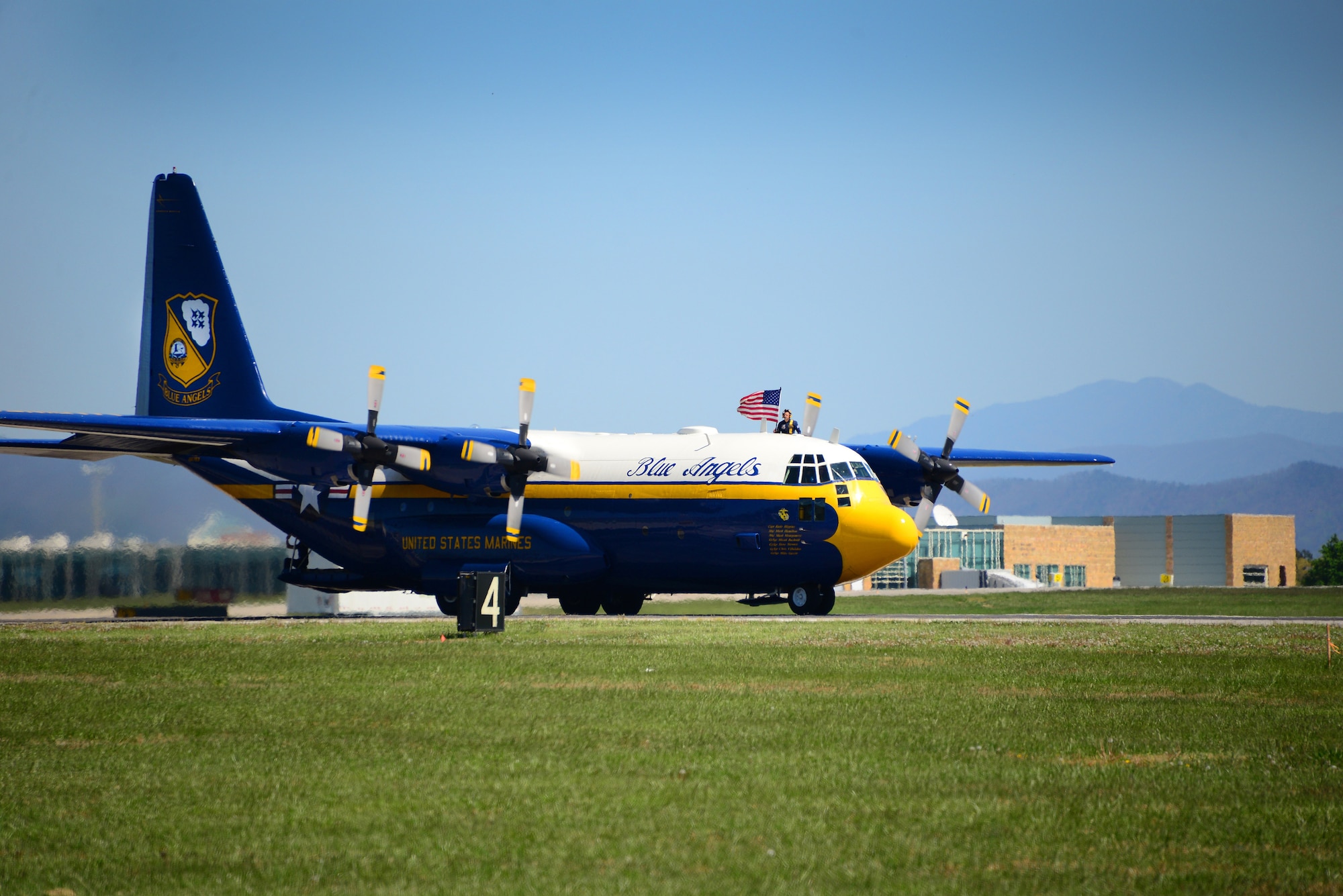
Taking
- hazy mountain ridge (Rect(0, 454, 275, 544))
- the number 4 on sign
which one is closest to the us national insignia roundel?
hazy mountain ridge (Rect(0, 454, 275, 544))

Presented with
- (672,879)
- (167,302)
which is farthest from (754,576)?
(672,879)

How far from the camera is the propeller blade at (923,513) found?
35031 mm

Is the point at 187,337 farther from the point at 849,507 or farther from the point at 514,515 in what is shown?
the point at 849,507

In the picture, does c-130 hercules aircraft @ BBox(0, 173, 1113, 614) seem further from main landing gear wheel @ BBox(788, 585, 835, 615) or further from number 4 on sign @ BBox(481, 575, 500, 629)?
number 4 on sign @ BBox(481, 575, 500, 629)

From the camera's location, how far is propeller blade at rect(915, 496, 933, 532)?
A: 35.0m

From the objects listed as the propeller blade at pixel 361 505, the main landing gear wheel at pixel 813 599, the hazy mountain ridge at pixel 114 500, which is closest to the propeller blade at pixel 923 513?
the main landing gear wheel at pixel 813 599

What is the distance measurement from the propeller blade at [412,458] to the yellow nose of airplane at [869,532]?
1067cm

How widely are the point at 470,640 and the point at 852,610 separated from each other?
20.6 metres

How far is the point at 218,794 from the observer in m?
10.2

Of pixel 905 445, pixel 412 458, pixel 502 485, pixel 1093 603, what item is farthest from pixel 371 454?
pixel 1093 603

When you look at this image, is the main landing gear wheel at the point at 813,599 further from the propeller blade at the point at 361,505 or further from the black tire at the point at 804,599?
the propeller blade at the point at 361,505

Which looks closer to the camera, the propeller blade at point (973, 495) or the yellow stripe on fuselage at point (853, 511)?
the yellow stripe on fuselage at point (853, 511)

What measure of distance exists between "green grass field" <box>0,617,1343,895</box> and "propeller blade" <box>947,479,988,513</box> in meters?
12.4

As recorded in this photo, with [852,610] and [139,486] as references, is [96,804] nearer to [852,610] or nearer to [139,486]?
[139,486]
